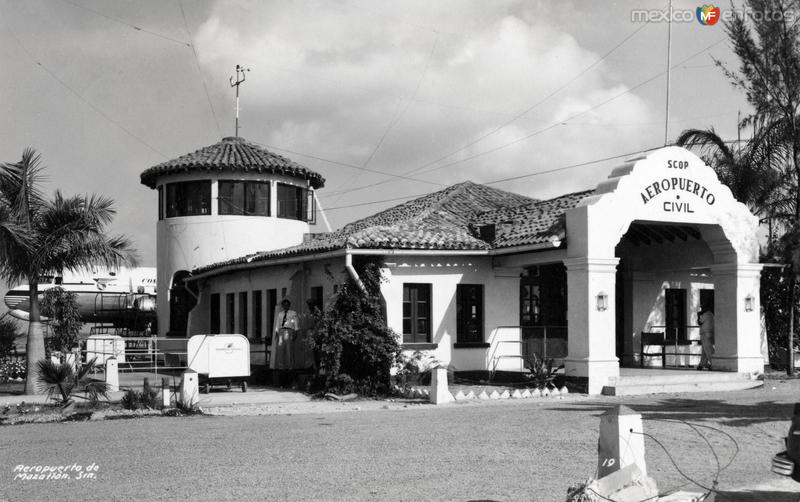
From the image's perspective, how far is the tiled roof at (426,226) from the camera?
18266mm

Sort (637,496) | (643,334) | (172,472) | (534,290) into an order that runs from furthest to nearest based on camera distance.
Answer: (643,334) < (534,290) < (172,472) < (637,496)

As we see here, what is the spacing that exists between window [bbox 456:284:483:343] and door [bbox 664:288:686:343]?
6480 mm

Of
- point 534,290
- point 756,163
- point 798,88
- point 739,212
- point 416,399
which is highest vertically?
point 798,88

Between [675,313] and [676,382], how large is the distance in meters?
5.50

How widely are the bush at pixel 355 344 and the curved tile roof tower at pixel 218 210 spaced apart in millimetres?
10364

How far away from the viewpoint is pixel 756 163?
21.5m

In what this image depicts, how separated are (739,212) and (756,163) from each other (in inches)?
98.4

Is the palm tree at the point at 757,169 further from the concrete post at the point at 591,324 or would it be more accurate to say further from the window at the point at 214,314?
the window at the point at 214,314

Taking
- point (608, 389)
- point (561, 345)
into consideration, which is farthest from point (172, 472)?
point (561, 345)

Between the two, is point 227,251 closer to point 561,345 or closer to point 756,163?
point 561,345

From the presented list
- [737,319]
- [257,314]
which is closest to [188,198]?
[257,314]

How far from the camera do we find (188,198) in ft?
91.2

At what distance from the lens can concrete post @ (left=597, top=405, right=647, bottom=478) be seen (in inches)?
268

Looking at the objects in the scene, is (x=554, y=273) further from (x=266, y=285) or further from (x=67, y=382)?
(x=67, y=382)
